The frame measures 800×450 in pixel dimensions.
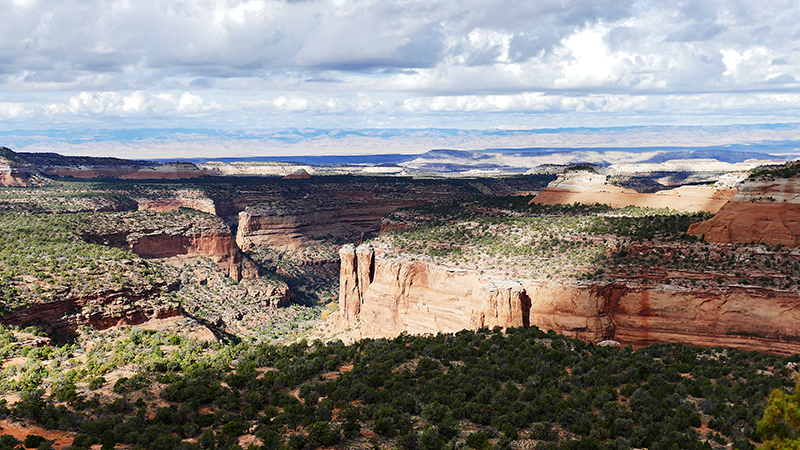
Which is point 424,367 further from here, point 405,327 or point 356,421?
point 405,327

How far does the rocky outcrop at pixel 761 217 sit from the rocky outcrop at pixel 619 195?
2070 centimetres

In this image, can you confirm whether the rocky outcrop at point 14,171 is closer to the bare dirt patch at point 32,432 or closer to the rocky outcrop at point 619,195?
the rocky outcrop at point 619,195

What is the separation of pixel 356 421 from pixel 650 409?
10.9m

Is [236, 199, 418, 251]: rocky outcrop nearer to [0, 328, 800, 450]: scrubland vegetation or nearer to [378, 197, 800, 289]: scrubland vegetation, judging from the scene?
[378, 197, 800, 289]: scrubland vegetation

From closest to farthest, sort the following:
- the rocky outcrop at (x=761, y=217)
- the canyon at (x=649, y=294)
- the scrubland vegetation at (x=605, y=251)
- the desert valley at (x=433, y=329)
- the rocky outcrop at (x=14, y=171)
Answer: the desert valley at (x=433, y=329)
the canyon at (x=649, y=294)
the scrubland vegetation at (x=605, y=251)
the rocky outcrop at (x=761, y=217)
the rocky outcrop at (x=14, y=171)

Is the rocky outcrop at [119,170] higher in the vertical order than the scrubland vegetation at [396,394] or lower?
higher

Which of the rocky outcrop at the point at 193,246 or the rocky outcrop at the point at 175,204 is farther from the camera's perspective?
the rocky outcrop at the point at 175,204

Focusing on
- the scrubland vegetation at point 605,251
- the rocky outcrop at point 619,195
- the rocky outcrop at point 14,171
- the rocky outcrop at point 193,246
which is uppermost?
the rocky outcrop at point 14,171

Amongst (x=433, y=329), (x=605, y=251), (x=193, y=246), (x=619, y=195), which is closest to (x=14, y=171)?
(x=193, y=246)

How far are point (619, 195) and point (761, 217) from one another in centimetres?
2903

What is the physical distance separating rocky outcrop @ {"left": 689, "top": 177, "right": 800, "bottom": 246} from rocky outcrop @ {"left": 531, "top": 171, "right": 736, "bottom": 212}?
20703mm

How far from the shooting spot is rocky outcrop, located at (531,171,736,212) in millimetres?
62375

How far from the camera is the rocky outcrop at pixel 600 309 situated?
35.2 metres

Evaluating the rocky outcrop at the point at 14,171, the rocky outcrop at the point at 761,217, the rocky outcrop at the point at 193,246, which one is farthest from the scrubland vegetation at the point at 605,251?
the rocky outcrop at the point at 14,171
